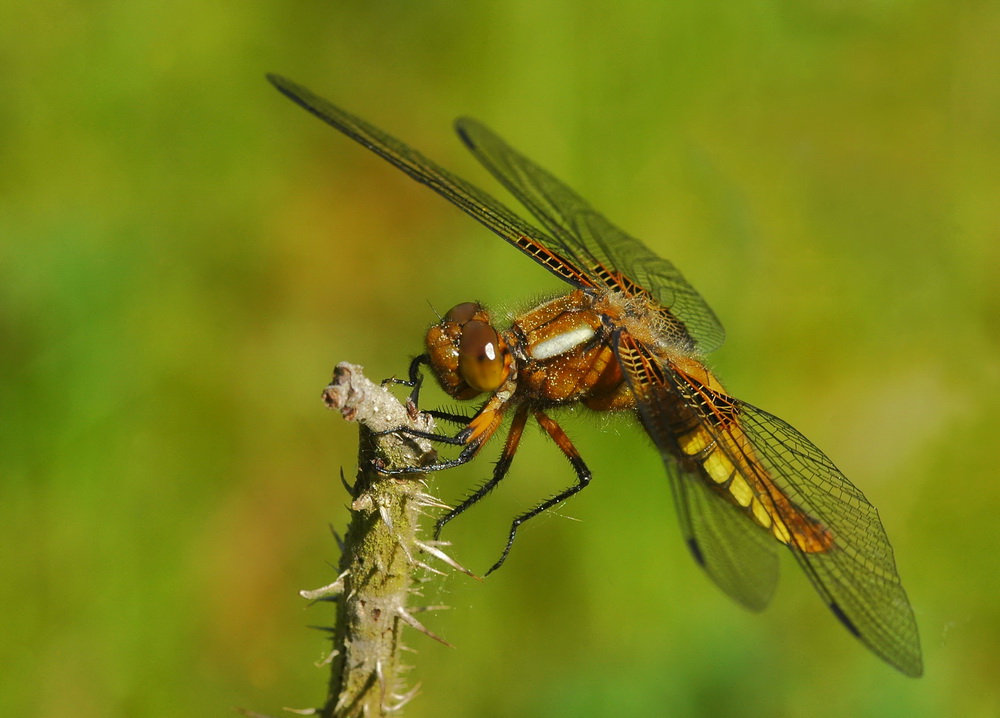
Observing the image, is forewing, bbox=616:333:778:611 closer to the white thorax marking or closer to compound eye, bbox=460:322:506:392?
the white thorax marking

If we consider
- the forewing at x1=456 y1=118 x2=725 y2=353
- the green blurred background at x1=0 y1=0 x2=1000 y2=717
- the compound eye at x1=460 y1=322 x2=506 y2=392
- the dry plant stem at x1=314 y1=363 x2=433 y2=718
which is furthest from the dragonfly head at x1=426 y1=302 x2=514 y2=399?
the dry plant stem at x1=314 y1=363 x2=433 y2=718

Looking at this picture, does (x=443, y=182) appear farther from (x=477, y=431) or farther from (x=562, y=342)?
(x=477, y=431)

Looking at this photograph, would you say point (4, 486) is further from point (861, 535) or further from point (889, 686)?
point (889, 686)

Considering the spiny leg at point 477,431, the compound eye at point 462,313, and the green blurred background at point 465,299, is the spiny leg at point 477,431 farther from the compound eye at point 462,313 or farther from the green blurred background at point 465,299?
the green blurred background at point 465,299

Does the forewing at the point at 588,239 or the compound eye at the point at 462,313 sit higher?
the forewing at the point at 588,239

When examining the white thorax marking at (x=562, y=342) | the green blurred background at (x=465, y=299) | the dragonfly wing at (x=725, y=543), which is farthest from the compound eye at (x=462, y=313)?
the green blurred background at (x=465, y=299)
